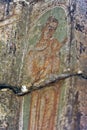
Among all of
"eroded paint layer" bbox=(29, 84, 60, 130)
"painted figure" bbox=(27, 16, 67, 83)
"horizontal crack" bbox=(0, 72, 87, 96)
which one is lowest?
"eroded paint layer" bbox=(29, 84, 60, 130)

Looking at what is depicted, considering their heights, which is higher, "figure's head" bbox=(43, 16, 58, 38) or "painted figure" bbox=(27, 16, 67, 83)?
"figure's head" bbox=(43, 16, 58, 38)

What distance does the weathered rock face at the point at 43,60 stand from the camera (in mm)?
4699

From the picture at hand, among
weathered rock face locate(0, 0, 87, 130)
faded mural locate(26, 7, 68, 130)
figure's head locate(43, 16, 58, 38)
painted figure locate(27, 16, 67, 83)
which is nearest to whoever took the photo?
weathered rock face locate(0, 0, 87, 130)

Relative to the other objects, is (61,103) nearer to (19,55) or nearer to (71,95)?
(71,95)

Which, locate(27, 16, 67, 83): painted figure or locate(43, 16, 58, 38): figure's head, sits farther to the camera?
locate(43, 16, 58, 38): figure's head

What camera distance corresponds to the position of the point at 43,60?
16.8 feet

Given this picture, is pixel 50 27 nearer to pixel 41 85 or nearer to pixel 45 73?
pixel 45 73

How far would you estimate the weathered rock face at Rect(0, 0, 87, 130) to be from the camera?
470 centimetres

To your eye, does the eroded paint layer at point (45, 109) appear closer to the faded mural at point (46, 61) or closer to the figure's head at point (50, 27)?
the faded mural at point (46, 61)

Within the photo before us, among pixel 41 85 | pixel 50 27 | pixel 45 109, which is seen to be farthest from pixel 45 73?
pixel 50 27

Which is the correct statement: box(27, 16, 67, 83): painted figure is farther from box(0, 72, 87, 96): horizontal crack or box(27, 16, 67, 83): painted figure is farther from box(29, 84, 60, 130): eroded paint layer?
box(29, 84, 60, 130): eroded paint layer

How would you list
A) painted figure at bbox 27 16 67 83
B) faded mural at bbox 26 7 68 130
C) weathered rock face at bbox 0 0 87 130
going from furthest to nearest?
painted figure at bbox 27 16 67 83, faded mural at bbox 26 7 68 130, weathered rock face at bbox 0 0 87 130

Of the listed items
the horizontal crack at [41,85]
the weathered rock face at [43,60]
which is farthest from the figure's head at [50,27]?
the horizontal crack at [41,85]

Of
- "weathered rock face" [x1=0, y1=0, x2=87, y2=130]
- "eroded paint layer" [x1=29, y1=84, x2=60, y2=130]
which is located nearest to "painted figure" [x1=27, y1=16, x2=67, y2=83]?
"weathered rock face" [x1=0, y1=0, x2=87, y2=130]
